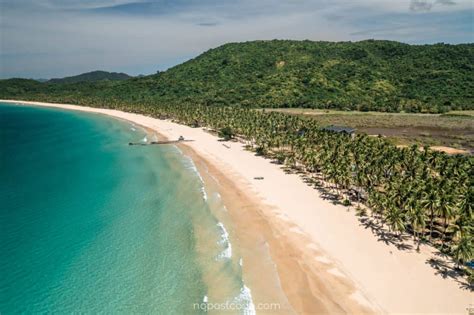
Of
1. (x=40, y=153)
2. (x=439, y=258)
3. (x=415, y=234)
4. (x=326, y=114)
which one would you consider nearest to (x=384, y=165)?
(x=415, y=234)

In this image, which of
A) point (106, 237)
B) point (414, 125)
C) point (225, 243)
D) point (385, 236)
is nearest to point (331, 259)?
point (385, 236)

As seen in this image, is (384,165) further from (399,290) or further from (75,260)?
(75,260)

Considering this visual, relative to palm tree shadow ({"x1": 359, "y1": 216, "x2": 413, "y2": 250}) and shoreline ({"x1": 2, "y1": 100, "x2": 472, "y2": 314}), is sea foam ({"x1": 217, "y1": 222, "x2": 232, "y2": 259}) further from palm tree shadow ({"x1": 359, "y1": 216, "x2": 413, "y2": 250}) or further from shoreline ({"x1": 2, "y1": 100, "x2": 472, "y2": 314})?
palm tree shadow ({"x1": 359, "y1": 216, "x2": 413, "y2": 250})

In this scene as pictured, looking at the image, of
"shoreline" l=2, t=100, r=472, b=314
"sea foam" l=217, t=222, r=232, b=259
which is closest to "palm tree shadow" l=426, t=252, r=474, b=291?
"shoreline" l=2, t=100, r=472, b=314

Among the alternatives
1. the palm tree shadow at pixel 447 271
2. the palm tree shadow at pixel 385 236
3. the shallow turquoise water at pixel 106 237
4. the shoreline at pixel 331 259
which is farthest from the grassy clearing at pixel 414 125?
the shallow turquoise water at pixel 106 237

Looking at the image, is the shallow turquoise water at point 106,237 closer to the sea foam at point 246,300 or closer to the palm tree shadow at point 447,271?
the sea foam at point 246,300
